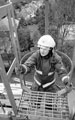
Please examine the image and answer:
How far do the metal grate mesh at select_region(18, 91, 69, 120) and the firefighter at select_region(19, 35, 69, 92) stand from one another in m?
0.13

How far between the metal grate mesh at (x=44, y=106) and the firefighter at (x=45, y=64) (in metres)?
0.13

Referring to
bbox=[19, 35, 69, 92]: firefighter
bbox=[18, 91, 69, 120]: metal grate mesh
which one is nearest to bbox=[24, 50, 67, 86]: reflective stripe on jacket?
bbox=[19, 35, 69, 92]: firefighter

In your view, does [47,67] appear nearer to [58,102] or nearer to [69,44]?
[58,102]

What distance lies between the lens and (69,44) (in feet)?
10.8

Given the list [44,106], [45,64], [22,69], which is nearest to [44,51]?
[45,64]

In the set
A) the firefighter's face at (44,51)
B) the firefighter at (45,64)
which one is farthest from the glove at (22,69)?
the firefighter's face at (44,51)

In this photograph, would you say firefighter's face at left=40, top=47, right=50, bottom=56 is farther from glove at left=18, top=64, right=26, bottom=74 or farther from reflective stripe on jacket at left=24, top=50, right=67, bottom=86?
glove at left=18, top=64, right=26, bottom=74

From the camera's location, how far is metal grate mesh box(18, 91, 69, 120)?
1238 mm

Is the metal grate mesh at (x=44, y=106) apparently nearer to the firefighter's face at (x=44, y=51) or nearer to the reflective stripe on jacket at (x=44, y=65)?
the reflective stripe on jacket at (x=44, y=65)

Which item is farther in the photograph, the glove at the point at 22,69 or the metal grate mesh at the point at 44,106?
the glove at the point at 22,69

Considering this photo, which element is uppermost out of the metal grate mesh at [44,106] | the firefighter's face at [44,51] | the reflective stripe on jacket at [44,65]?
the firefighter's face at [44,51]

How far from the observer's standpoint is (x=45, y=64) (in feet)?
4.52

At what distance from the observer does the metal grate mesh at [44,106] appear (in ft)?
4.06

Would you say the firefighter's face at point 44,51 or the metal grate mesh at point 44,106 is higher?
the firefighter's face at point 44,51
